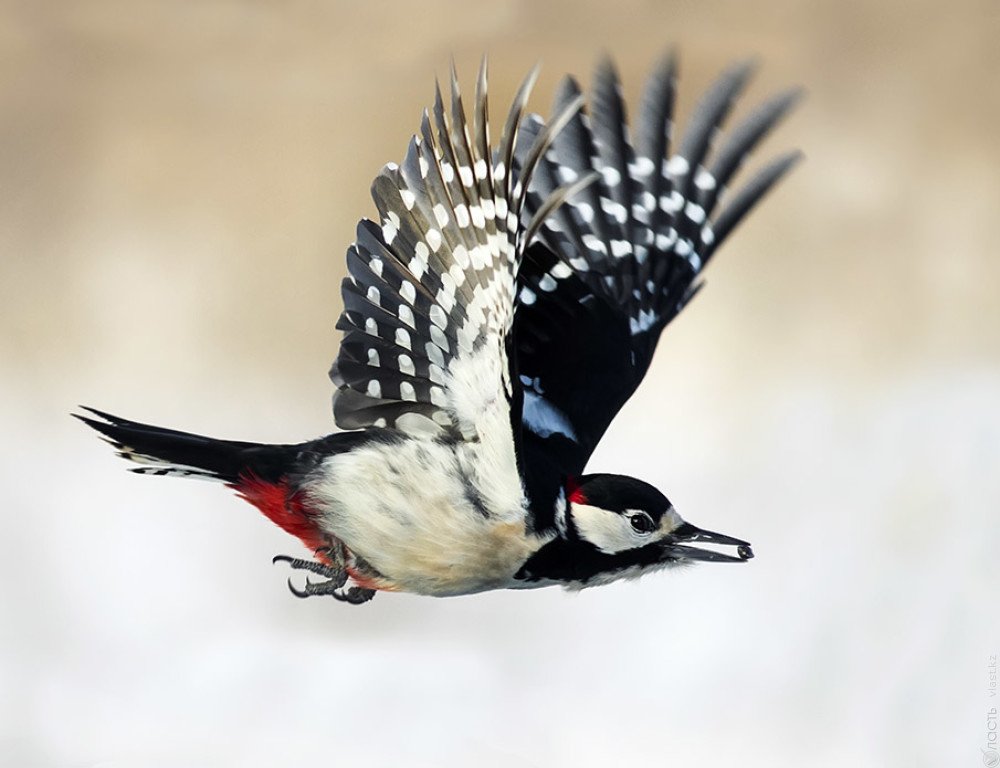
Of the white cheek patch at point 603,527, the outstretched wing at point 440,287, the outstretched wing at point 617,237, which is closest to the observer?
the outstretched wing at point 440,287

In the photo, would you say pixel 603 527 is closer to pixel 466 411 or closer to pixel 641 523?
pixel 641 523

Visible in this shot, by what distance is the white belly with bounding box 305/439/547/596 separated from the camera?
0.92m

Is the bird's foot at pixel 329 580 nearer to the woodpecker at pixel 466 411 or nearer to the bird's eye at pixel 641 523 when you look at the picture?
the woodpecker at pixel 466 411

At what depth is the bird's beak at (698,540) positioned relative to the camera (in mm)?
963

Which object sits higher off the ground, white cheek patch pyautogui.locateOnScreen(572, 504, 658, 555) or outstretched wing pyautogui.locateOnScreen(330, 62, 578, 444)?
outstretched wing pyautogui.locateOnScreen(330, 62, 578, 444)

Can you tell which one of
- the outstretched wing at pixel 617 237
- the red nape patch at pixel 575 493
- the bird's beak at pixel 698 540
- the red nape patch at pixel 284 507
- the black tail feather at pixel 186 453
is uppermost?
the outstretched wing at pixel 617 237

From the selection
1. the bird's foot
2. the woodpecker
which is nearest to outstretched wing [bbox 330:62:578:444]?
the woodpecker

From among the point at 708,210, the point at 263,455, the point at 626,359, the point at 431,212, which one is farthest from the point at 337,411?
the point at 708,210

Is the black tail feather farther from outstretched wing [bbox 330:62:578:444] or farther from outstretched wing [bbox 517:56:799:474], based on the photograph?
outstretched wing [bbox 517:56:799:474]

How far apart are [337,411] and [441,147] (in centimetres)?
23

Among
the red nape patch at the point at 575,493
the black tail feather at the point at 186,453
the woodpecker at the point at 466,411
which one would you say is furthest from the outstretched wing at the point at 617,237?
the black tail feather at the point at 186,453

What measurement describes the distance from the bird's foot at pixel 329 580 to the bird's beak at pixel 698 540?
9.6 inches

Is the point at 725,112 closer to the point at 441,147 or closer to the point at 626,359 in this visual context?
the point at 626,359

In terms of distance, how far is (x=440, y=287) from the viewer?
→ 0.90 m
